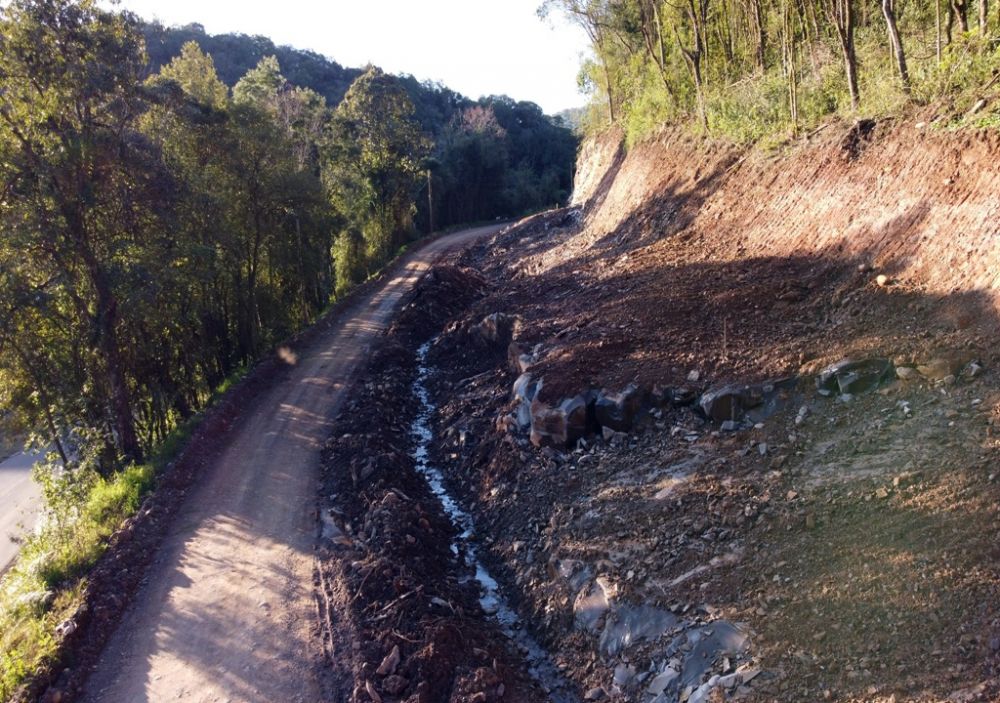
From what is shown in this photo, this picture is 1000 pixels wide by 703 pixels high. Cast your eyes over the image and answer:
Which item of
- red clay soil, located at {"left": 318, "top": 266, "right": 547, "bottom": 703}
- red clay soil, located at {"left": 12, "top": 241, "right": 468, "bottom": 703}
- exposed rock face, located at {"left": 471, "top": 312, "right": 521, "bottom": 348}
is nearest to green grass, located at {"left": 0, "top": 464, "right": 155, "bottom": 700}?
red clay soil, located at {"left": 12, "top": 241, "right": 468, "bottom": 703}

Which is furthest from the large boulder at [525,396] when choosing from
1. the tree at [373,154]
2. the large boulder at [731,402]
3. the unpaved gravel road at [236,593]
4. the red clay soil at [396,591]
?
the tree at [373,154]

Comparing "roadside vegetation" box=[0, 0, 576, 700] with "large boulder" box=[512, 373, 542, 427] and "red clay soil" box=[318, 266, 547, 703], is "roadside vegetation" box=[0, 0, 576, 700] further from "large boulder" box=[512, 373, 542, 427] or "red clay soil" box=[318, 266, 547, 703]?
"large boulder" box=[512, 373, 542, 427]

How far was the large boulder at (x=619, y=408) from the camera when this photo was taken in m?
10.9

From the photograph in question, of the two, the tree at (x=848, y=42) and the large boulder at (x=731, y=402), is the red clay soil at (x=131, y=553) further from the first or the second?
the tree at (x=848, y=42)

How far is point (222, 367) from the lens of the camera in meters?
22.1

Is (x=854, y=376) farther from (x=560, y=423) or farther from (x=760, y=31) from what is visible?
(x=760, y=31)

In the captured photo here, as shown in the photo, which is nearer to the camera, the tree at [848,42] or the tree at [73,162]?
the tree at [848,42]

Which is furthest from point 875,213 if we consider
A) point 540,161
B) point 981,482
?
point 540,161

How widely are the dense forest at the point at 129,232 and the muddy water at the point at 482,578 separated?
6.27 m

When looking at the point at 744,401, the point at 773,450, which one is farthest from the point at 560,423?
the point at 773,450

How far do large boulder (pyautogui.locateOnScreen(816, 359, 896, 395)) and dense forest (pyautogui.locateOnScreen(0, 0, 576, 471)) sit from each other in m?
12.6

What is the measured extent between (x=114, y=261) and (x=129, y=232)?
79 centimetres

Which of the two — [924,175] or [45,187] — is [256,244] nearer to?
[45,187]

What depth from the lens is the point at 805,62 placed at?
1619cm
